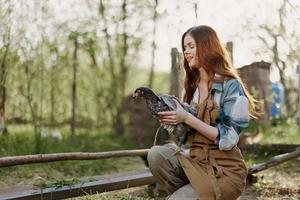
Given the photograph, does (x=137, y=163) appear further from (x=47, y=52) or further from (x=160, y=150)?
(x=160, y=150)

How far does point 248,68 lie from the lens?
898 cm

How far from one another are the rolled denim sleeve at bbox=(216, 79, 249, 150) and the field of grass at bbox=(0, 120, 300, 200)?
1.57m

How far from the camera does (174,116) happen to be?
2.52m

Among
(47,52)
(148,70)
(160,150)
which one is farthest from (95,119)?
(160,150)

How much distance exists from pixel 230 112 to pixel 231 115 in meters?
0.02

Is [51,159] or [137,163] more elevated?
[51,159]

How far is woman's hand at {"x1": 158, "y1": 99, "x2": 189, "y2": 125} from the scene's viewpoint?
8.27 ft

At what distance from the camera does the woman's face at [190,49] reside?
2717 millimetres

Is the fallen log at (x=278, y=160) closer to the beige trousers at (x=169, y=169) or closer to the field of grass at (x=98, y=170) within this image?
the field of grass at (x=98, y=170)

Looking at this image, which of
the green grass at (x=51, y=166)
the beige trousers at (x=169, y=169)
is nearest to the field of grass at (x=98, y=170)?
the green grass at (x=51, y=166)

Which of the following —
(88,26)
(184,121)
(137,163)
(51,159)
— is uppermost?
(88,26)

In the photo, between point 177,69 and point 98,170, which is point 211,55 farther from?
point 98,170

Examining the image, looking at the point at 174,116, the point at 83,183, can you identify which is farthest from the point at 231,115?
the point at 83,183

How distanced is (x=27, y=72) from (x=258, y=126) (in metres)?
3.90
